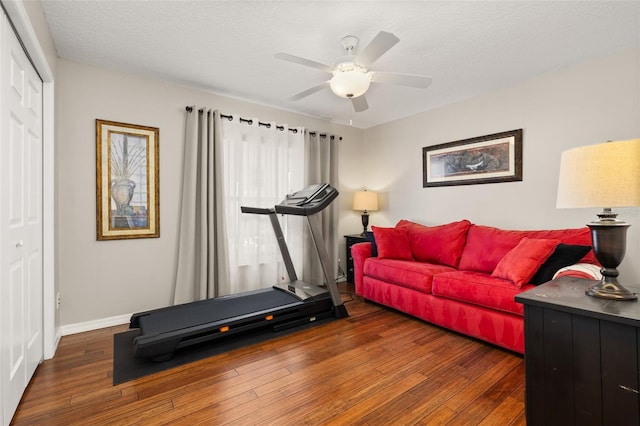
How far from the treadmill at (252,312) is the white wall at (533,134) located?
172cm

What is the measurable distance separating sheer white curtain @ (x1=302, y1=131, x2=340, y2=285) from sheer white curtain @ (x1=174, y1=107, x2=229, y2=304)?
1.25 m

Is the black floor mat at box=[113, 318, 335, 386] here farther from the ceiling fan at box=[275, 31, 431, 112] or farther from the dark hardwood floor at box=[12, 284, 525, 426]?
the ceiling fan at box=[275, 31, 431, 112]

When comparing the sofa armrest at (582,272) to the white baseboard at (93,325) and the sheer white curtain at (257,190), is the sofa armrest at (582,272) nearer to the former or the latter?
the sheer white curtain at (257,190)

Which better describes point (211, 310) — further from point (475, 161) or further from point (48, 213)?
point (475, 161)

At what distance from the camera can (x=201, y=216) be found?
3.37 meters

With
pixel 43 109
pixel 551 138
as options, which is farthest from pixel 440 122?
pixel 43 109

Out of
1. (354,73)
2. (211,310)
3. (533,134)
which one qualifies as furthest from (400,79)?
(211,310)

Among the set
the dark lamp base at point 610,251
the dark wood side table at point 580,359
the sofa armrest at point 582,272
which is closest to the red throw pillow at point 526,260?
the sofa armrest at point 582,272

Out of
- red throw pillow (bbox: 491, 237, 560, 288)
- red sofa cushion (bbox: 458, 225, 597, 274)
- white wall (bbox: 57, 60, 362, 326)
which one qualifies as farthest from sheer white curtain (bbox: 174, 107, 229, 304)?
Result: red throw pillow (bbox: 491, 237, 560, 288)

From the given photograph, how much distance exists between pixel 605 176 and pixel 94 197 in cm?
377

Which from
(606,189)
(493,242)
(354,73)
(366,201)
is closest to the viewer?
(606,189)

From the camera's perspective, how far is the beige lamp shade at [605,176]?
1238 millimetres

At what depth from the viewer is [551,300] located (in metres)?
1.41

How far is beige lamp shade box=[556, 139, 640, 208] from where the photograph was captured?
1238 mm
